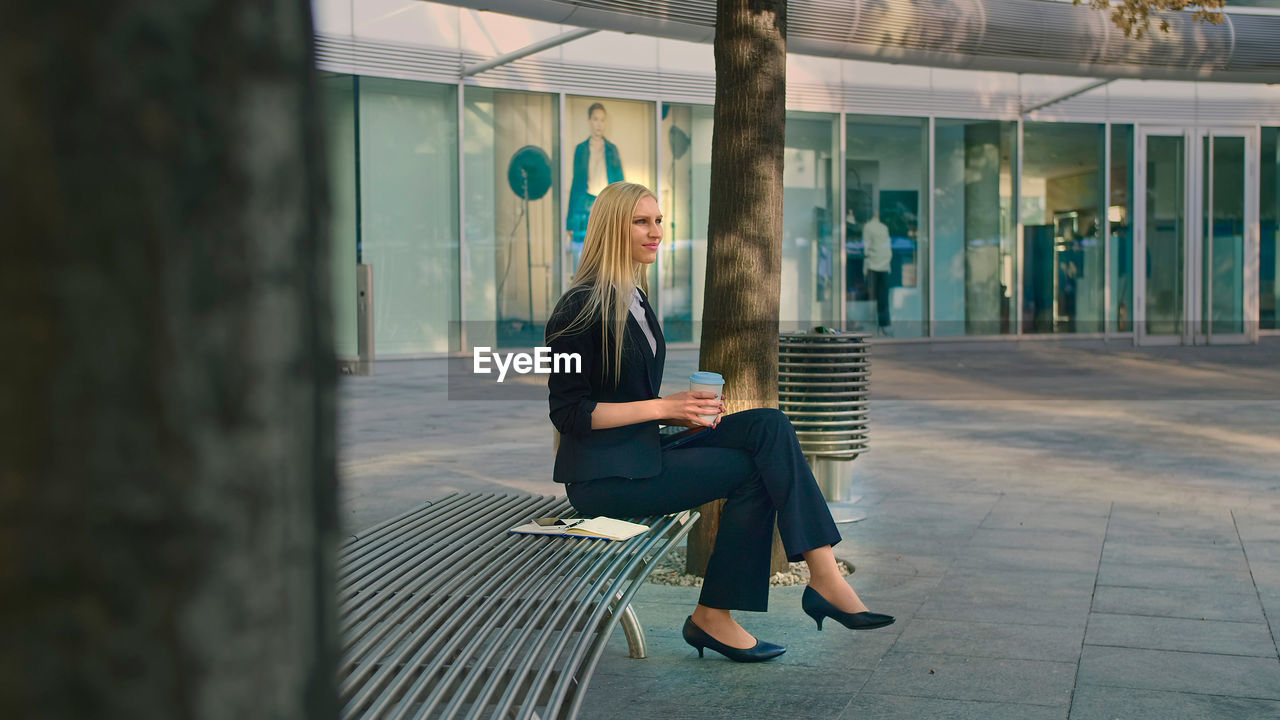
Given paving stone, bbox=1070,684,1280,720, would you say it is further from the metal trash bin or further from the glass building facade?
the glass building facade

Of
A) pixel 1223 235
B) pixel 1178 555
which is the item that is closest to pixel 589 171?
pixel 1223 235

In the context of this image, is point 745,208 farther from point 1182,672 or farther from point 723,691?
point 1182,672

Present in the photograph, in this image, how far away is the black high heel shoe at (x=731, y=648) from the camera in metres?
4.13

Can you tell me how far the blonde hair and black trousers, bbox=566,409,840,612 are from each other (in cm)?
36

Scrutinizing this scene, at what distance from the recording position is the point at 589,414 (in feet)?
12.8

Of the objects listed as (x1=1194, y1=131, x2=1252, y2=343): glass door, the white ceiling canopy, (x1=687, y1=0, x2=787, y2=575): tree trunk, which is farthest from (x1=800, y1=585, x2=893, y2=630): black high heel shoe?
(x1=1194, y1=131, x2=1252, y2=343): glass door

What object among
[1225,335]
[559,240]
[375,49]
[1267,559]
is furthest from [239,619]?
[1225,335]

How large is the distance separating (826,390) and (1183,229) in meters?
19.5

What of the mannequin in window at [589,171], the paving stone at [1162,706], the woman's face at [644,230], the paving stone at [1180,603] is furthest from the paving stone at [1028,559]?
the mannequin in window at [589,171]

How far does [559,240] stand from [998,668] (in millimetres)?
15689

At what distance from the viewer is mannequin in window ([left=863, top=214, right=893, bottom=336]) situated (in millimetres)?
22297

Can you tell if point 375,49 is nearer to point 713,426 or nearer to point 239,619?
point 713,426

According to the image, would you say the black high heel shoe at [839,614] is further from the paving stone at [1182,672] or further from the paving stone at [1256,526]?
the paving stone at [1256,526]

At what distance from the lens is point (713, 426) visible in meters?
4.04
